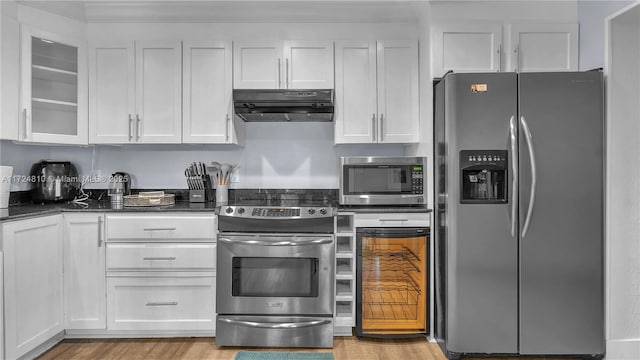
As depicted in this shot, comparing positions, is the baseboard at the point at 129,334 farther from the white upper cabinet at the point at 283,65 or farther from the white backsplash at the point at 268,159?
the white upper cabinet at the point at 283,65

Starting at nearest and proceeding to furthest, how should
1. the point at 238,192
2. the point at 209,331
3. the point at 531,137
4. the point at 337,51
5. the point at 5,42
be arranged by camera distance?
the point at 531,137 → the point at 5,42 → the point at 209,331 → the point at 337,51 → the point at 238,192

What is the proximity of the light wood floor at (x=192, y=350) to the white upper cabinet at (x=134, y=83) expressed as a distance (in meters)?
1.45

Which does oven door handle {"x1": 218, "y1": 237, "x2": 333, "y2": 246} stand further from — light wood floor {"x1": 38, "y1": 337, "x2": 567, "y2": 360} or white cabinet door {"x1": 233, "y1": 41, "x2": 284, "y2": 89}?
white cabinet door {"x1": 233, "y1": 41, "x2": 284, "y2": 89}

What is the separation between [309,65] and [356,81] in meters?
0.37

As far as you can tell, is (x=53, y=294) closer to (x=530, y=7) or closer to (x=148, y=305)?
(x=148, y=305)

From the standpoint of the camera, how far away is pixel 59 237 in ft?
8.78

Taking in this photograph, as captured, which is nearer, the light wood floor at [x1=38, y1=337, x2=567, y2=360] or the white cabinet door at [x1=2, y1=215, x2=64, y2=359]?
the white cabinet door at [x1=2, y1=215, x2=64, y2=359]

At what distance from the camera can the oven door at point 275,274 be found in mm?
2713

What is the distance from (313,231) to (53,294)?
169 cm

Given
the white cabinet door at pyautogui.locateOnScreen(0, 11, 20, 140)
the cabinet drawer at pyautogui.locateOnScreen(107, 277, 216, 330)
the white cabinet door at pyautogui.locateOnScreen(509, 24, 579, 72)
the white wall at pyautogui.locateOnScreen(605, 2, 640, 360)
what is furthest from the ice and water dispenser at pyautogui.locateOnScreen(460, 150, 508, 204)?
the white cabinet door at pyautogui.locateOnScreen(0, 11, 20, 140)

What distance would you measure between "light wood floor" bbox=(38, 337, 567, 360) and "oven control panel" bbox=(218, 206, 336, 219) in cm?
87

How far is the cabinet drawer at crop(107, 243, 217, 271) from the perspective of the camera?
2.75 metres

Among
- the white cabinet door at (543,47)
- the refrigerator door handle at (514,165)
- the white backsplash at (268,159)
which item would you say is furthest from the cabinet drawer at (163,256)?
the white cabinet door at (543,47)

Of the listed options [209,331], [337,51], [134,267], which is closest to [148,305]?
[134,267]
